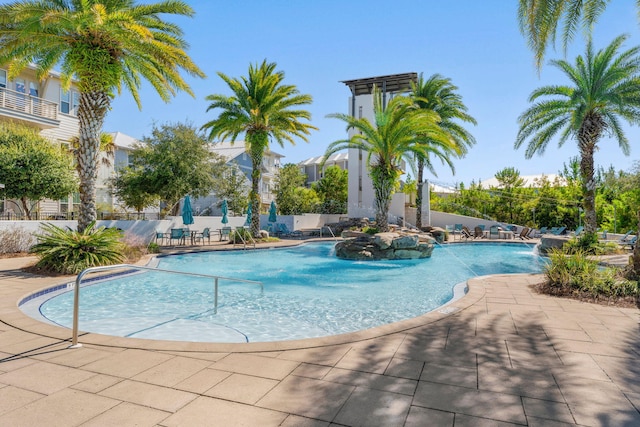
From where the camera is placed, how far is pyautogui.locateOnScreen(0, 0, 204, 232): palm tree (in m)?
10.7

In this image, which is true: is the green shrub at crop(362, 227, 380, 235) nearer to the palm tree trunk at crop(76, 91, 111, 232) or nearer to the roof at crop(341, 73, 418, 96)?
the palm tree trunk at crop(76, 91, 111, 232)

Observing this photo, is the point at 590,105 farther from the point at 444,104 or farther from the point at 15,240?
the point at 15,240

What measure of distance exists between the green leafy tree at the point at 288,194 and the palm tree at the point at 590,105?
67.6ft

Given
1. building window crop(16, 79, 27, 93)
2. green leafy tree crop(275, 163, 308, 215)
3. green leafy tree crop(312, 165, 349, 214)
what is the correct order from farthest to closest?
green leafy tree crop(312, 165, 349, 214) → green leafy tree crop(275, 163, 308, 215) → building window crop(16, 79, 27, 93)

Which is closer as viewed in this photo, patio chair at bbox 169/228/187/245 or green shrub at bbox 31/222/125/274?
green shrub at bbox 31/222/125/274

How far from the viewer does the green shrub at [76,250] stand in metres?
9.80

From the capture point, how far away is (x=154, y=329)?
638 cm

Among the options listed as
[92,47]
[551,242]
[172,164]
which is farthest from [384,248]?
[172,164]

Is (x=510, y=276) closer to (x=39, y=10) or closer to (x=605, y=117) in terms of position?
(x=605, y=117)

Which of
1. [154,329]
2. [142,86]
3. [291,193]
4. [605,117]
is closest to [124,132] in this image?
[291,193]

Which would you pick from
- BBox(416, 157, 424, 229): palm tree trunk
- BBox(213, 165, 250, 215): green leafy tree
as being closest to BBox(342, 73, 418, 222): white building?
BBox(416, 157, 424, 229): palm tree trunk

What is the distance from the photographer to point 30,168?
15.4m

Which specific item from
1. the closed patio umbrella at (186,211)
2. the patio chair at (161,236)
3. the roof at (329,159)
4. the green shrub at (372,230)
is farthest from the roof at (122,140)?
the roof at (329,159)

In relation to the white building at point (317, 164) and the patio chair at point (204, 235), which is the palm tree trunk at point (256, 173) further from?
the white building at point (317, 164)
